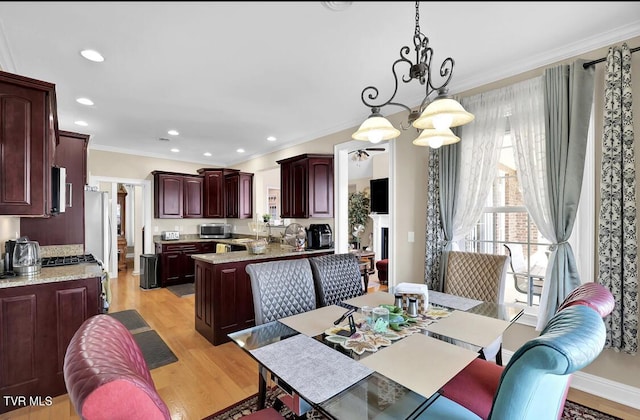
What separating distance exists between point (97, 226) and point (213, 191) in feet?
7.30

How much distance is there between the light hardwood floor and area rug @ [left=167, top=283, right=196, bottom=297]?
1110 mm

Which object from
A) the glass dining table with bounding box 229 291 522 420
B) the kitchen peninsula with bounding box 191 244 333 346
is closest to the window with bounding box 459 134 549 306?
the glass dining table with bounding box 229 291 522 420

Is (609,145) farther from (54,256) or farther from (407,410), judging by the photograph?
(54,256)

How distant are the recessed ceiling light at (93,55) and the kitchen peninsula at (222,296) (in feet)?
6.55

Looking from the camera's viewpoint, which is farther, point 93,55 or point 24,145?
point 93,55

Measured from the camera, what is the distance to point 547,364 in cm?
72

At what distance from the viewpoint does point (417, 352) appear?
128 cm

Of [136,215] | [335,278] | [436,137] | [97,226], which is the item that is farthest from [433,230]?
[136,215]

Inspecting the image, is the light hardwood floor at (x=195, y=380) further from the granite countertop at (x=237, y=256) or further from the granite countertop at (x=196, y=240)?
the granite countertop at (x=196, y=240)

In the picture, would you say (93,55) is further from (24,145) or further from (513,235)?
(513,235)

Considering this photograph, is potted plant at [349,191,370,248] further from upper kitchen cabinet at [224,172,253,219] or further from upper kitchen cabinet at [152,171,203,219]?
upper kitchen cabinet at [152,171,203,219]

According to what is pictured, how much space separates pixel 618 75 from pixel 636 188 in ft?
2.59

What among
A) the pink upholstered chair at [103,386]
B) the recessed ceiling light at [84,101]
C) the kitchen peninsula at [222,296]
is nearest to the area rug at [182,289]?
the kitchen peninsula at [222,296]

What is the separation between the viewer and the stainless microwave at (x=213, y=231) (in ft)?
21.6
